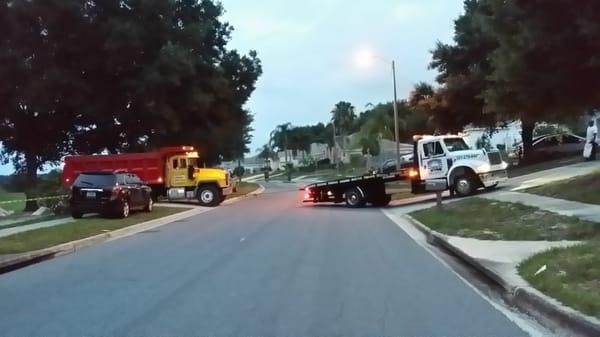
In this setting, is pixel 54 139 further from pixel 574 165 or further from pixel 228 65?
pixel 574 165

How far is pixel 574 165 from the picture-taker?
117ft

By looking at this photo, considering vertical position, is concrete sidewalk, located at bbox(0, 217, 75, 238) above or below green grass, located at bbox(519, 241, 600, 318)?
above

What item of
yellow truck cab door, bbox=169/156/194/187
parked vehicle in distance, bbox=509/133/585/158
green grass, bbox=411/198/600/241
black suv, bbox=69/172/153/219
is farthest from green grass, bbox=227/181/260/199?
green grass, bbox=411/198/600/241

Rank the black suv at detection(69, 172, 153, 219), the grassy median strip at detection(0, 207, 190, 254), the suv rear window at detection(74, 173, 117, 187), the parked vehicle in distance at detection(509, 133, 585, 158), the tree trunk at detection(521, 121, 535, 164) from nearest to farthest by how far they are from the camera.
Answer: the grassy median strip at detection(0, 207, 190, 254) < the black suv at detection(69, 172, 153, 219) < the suv rear window at detection(74, 173, 117, 187) < the parked vehicle in distance at detection(509, 133, 585, 158) < the tree trunk at detection(521, 121, 535, 164)

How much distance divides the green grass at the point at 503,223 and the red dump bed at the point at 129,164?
58.8 feet

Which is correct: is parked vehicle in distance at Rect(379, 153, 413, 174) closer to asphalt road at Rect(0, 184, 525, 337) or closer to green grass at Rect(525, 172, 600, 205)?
green grass at Rect(525, 172, 600, 205)

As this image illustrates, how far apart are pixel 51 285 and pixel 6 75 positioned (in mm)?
28911

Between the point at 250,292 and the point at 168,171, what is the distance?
28531 millimetres

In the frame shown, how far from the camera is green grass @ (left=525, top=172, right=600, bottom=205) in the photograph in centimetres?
2091

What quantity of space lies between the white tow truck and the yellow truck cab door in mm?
9321

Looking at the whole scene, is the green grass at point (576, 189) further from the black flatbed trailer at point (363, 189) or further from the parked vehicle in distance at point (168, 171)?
the parked vehicle in distance at point (168, 171)

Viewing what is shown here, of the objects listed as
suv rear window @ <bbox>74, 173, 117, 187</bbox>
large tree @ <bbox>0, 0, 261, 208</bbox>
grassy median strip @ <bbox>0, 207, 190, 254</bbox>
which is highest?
large tree @ <bbox>0, 0, 261, 208</bbox>

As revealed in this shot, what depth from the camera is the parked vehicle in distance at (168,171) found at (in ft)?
125

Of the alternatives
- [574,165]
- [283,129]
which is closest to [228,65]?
[574,165]
